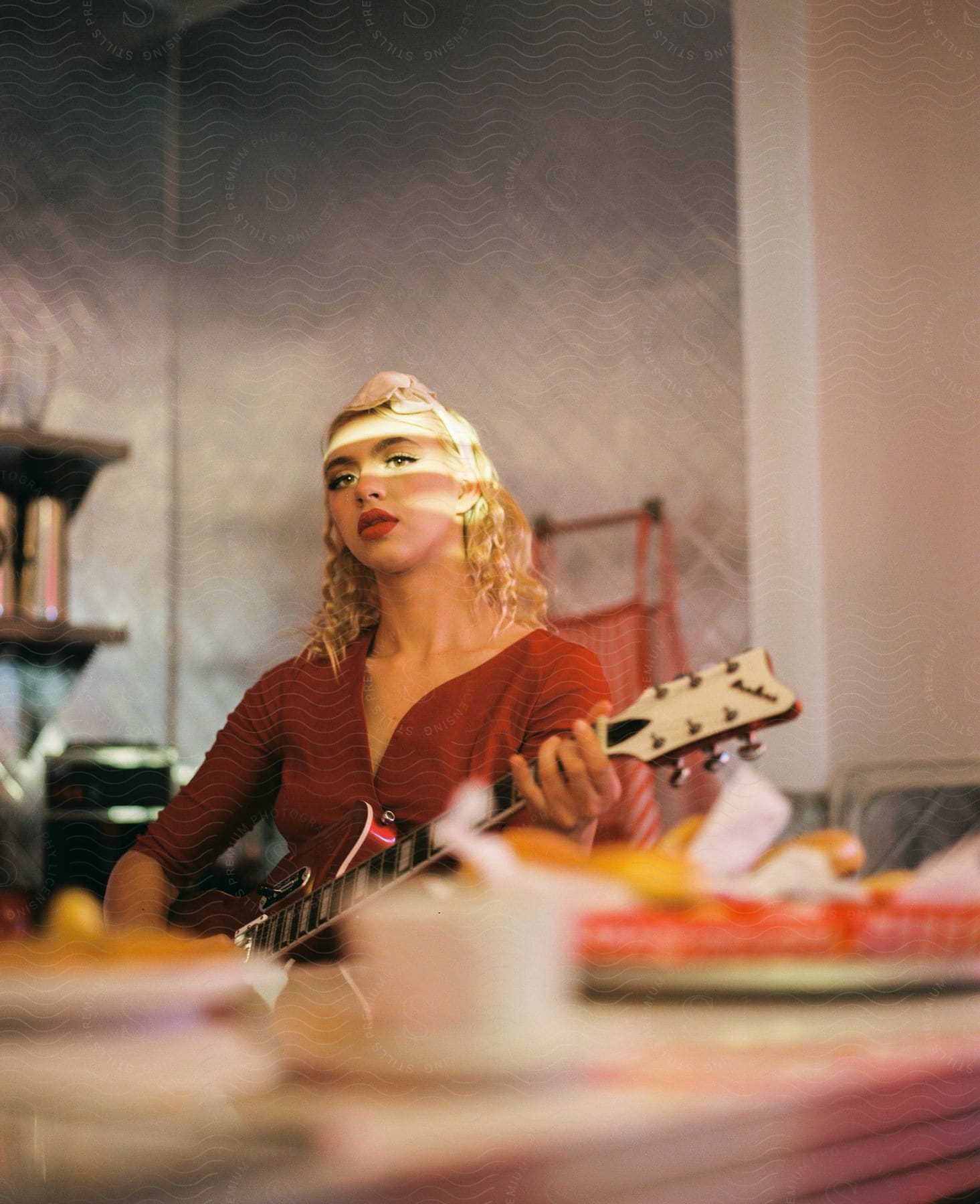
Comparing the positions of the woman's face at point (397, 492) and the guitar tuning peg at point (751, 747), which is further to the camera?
the woman's face at point (397, 492)

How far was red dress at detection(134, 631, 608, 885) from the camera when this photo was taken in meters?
0.48

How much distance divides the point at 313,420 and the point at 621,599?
0.22 m

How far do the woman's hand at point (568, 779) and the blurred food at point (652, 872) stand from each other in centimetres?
5

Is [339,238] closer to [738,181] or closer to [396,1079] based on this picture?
[738,181]

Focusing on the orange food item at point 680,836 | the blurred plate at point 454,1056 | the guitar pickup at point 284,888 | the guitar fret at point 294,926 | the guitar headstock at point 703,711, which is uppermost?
the guitar headstock at point 703,711

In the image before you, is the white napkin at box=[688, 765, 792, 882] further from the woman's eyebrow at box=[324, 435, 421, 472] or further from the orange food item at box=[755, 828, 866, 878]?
the woman's eyebrow at box=[324, 435, 421, 472]

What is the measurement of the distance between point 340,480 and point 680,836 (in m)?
0.25

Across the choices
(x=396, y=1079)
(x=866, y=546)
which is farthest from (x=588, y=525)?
(x=396, y=1079)

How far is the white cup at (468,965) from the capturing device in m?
0.29

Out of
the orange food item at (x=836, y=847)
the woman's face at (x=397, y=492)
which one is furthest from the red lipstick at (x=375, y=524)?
the orange food item at (x=836, y=847)

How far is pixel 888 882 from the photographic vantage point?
0.51 metres

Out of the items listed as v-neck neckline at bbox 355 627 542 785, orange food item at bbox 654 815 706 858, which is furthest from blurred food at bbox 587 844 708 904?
v-neck neckline at bbox 355 627 542 785

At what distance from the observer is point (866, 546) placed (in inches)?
22.2

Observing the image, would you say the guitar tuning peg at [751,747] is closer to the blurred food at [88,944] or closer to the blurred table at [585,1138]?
the blurred table at [585,1138]
